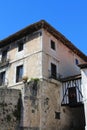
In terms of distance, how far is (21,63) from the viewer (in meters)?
21.2

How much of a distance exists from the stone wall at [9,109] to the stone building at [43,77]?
19.0 inches

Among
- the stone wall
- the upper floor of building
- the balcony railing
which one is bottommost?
the stone wall

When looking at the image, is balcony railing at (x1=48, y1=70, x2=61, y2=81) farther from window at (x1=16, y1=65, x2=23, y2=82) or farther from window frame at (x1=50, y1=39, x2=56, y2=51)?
window at (x1=16, y1=65, x2=23, y2=82)

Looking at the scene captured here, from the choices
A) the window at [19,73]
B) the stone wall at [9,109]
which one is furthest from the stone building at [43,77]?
the stone wall at [9,109]

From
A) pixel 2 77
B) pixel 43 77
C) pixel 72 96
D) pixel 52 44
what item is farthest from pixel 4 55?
pixel 72 96

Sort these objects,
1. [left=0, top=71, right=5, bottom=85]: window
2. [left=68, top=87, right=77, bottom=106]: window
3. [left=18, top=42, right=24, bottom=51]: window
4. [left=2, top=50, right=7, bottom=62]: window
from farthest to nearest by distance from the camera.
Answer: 1. [left=2, top=50, right=7, bottom=62]: window
2. [left=0, top=71, right=5, bottom=85]: window
3. [left=18, top=42, right=24, bottom=51]: window
4. [left=68, top=87, right=77, bottom=106]: window

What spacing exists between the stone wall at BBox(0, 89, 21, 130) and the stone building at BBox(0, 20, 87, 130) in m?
0.48

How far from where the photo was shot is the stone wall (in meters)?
16.8

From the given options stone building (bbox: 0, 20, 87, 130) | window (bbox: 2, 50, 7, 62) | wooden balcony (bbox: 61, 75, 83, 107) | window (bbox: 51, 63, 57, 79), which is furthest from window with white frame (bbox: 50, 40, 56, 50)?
window (bbox: 2, 50, 7, 62)

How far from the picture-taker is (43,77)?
1892cm

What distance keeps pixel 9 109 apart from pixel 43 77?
3.93 meters

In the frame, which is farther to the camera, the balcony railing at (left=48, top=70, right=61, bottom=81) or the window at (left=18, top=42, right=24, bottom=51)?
the window at (left=18, top=42, right=24, bottom=51)

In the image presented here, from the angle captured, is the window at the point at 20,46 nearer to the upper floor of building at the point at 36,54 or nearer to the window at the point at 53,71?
the upper floor of building at the point at 36,54

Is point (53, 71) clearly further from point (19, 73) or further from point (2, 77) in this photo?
point (2, 77)
